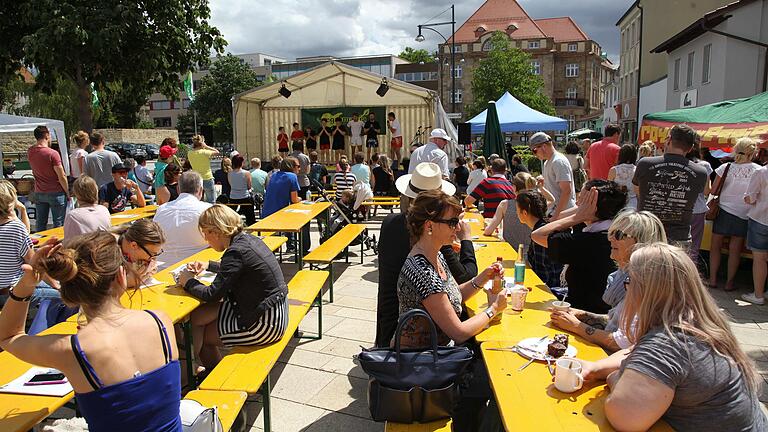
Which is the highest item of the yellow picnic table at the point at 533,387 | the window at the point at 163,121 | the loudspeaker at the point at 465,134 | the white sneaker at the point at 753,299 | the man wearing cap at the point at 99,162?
the window at the point at 163,121

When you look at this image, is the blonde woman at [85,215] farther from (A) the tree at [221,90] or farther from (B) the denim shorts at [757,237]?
(A) the tree at [221,90]

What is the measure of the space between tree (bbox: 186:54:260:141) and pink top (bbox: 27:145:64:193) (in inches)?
1633

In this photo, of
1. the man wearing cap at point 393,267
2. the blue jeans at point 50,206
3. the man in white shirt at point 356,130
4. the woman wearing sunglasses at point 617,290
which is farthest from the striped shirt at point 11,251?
the man in white shirt at point 356,130

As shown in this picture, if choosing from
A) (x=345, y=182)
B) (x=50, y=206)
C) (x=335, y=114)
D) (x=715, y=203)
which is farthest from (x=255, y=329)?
(x=335, y=114)

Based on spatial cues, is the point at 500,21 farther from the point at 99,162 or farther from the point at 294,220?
the point at 294,220

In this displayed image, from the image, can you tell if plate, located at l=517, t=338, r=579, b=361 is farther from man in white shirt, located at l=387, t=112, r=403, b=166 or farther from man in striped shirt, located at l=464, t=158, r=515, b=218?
man in white shirt, located at l=387, t=112, r=403, b=166

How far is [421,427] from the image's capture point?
2299 mm

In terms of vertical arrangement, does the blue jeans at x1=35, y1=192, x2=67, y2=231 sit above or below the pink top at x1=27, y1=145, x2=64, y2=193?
below

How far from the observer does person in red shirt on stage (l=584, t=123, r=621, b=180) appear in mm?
8016

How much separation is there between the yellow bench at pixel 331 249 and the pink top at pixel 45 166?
3789 mm

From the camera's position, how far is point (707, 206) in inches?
224

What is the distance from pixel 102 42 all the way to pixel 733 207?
1107 centimetres

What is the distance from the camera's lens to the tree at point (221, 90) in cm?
4744

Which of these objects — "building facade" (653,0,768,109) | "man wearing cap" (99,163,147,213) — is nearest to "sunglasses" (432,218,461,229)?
"man wearing cap" (99,163,147,213)
